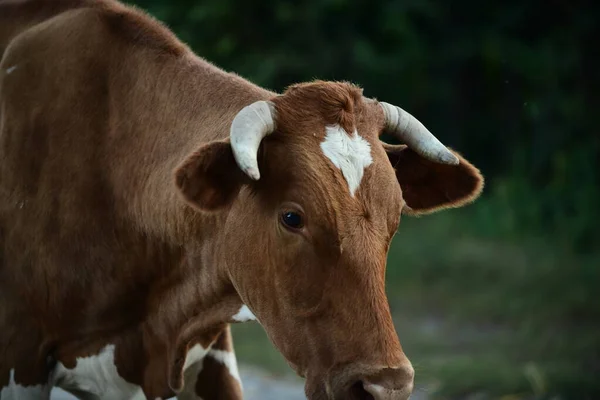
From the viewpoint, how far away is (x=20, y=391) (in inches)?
162

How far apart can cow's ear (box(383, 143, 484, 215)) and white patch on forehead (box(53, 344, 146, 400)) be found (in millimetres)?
1320

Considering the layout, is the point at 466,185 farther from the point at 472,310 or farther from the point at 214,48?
the point at 214,48

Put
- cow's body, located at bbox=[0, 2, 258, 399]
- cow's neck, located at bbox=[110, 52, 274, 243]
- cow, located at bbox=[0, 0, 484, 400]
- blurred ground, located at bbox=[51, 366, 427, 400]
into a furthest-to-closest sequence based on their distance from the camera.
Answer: blurred ground, located at bbox=[51, 366, 427, 400] < cow's body, located at bbox=[0, 2, 258, 399] < cow's neck, located at bbox=[110, 52, 274, 243] < cow, located at bbox=[0, 0, 484, 400]

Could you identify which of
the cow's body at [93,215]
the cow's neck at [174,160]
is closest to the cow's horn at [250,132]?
the cow's neck at [174,160]

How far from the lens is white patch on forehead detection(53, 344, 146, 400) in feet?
13.6

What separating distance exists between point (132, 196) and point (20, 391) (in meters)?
0.88

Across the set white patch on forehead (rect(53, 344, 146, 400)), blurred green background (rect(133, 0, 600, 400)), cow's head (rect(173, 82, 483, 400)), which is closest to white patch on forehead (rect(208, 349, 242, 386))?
white patch on forehead (rect(53, 344, 146, 400))

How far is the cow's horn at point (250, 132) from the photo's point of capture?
129 inches

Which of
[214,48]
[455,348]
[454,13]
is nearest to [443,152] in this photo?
[455,348]

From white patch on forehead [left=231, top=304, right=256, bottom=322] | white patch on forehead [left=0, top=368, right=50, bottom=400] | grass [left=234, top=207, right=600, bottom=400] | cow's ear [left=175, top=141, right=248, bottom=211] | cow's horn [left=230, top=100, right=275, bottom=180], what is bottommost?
grass [left=234, top=207, right=600, bottom=400]

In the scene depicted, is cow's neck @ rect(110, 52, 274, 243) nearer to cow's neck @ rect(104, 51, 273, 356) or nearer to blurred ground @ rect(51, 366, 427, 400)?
cow's neck @ rect(104, 51, 273, 356)

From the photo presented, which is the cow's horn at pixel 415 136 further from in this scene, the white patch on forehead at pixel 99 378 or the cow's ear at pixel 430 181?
the white patch on forehead at pixel 99 378

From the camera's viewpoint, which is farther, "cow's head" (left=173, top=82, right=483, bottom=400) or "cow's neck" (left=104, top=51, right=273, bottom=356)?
"cow's neck" (left=104, top=51, right=273, bottom=356)

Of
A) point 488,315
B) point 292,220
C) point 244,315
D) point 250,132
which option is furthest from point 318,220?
point 488,315
